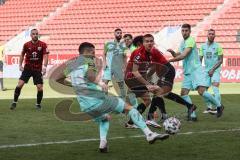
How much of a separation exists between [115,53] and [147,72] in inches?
145

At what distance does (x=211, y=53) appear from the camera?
13508 millimetres

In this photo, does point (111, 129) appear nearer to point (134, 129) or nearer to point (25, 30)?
point (134, 129)

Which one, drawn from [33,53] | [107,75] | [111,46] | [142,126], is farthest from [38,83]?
[142,126]

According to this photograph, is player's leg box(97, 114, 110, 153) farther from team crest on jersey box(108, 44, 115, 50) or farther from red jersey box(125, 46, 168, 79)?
team crest on jersey box(108, 44, 115, 50)

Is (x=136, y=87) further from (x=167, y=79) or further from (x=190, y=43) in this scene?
(x=190, y=43)

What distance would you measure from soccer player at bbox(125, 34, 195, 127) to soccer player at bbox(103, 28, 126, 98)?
2.45 metres

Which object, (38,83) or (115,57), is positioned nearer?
(38,83)

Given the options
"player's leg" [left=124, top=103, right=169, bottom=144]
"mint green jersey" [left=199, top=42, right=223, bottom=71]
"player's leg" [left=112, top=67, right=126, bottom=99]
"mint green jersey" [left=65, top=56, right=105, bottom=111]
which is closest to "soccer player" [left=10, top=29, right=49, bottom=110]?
"player's leg" [left=112, top=67, right=126, bottom=99]

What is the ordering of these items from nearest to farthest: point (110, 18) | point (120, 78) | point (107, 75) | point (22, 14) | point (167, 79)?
point (167, 79), point (120, 78), point (107, 75), point (110, 18), point (22, 14)

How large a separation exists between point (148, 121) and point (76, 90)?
3.12 meters

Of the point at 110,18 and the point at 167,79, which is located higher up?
the point at 110,18

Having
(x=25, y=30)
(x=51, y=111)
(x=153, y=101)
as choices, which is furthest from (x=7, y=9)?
(x=153, y=101)

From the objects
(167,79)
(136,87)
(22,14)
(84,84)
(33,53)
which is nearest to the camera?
(84,84)

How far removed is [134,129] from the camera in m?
10.2
